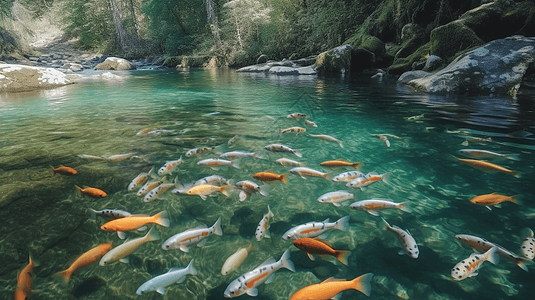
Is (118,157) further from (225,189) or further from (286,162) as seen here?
(286,162)

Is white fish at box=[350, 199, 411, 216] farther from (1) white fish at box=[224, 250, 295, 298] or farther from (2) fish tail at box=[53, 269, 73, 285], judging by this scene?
(2) fish tail at box=[53, 269, 73, 285]

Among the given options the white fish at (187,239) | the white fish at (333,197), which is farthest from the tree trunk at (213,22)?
the white fish at (187,239)

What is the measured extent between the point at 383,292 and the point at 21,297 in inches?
121

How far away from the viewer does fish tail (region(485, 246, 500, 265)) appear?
227 cm

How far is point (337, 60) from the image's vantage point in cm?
2066

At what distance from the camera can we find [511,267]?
243 centimetres

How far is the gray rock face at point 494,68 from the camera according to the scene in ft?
30.5

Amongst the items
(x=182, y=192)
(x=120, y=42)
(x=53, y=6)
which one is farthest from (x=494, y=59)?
(x=53, y=6)

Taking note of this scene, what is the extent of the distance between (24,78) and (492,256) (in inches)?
799

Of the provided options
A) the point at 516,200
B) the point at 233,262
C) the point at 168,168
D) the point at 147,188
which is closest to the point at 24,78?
the point at 168,168

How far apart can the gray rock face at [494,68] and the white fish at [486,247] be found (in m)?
9.63

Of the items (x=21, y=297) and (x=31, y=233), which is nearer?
(x=21, y=297)

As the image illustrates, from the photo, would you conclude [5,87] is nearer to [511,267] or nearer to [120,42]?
[511,267]

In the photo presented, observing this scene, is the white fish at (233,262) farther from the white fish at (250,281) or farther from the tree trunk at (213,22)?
the tree trunk at (213,22)
